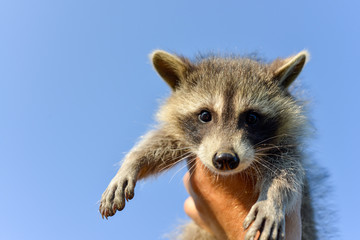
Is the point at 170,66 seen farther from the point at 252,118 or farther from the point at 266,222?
the point at 266,222

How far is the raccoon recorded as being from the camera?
337 cm

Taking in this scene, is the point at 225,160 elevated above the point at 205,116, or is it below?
below

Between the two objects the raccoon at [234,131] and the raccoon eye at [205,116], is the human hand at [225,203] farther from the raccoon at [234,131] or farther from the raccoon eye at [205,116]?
the raccoon eye at [205,116]

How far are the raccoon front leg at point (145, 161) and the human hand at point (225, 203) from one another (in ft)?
1.10

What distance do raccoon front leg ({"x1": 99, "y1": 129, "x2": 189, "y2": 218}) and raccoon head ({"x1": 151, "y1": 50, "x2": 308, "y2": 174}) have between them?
186 mm

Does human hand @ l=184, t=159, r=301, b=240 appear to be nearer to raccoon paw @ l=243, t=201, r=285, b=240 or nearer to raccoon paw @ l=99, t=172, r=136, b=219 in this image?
raccoon paw @ l=243, t=201, r=285, b=240

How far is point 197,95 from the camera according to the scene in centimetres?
398

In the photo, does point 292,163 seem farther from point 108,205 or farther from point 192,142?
point 108,205

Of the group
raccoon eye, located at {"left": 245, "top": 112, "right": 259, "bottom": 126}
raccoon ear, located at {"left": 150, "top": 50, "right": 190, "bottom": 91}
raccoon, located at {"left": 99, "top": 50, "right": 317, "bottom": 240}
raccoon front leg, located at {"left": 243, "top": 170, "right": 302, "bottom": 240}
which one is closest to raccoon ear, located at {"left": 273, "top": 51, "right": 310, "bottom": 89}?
raccoon, located at {"left": 99, "top": 50, "right": 317, "bottom": 240}

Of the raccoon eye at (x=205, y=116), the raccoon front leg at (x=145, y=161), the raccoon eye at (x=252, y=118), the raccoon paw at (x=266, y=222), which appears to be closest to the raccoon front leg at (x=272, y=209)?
the raccoon paw at (x=266, y=222)

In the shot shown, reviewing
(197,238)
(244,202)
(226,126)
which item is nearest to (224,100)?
(226,126)

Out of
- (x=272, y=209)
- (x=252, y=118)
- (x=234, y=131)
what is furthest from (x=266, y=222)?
(x=252, y=118)

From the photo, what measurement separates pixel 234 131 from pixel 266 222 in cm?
89

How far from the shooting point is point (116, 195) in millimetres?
3729
